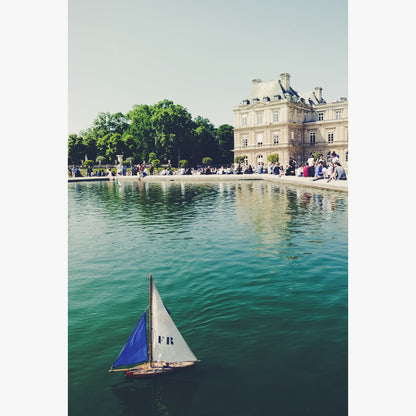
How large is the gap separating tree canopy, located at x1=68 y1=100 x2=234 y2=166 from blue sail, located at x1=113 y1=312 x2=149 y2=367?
171 feet

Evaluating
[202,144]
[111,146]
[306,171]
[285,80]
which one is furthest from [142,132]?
[306,171]

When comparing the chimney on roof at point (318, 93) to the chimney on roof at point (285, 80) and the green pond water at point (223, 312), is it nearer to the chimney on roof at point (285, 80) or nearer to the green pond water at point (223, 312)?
the chimney on roof at point (285, 80)

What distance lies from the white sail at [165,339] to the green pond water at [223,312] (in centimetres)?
23

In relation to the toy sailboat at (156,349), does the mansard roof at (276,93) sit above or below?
above

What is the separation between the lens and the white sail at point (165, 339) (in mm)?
4598

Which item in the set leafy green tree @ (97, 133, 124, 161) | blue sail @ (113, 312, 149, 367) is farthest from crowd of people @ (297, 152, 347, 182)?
leafy green tree @ (97, 133, 124, 161)

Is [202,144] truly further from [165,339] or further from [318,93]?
[165,339]

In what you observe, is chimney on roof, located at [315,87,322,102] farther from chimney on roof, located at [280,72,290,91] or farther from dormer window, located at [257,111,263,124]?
dormer window, located at [257,111,263,124]

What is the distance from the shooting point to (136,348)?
472 cm

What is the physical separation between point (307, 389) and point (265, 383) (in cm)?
48

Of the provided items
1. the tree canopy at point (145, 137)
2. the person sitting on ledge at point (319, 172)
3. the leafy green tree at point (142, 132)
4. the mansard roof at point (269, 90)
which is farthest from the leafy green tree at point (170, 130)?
the person sitting on ledge at point (319, 172)

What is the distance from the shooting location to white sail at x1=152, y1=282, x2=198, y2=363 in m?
4.60

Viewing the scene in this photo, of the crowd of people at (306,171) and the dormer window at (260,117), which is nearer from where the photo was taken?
the crowd of people at (306,171)

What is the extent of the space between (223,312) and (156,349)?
183cm
